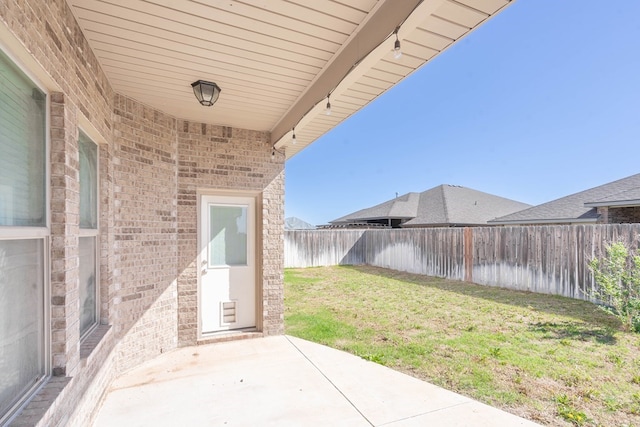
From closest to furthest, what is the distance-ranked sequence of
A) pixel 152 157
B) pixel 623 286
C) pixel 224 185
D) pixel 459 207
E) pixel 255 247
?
pixel 152 157 < pixel 224 185 < pixel 255 247 < pixel 623 286 < pixel 459 207

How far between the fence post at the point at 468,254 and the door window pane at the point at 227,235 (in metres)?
7.78

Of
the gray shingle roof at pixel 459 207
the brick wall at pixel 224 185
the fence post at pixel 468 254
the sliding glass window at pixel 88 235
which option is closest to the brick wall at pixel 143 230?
the brick wall at pixel 224 185

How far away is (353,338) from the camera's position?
4555 mm

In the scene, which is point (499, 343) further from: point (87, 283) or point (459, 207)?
point (459, 207)

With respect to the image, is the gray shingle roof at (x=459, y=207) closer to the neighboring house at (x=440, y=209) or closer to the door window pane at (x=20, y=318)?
the neighboring house at (x=440, y=209)

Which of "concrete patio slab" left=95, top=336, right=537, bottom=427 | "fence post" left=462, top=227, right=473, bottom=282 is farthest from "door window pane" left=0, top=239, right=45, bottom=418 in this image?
"fence post" left=462, top=227, right=473, bottom=282

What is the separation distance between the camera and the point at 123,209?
3.21 meters

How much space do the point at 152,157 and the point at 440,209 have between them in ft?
58.6

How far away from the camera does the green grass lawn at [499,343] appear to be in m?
2.85

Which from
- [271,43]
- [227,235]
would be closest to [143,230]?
[227,235]

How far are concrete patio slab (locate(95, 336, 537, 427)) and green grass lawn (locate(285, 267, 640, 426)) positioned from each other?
41 centimetres

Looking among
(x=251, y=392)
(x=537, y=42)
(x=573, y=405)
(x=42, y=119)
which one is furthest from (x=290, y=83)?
(x=537, y=42)

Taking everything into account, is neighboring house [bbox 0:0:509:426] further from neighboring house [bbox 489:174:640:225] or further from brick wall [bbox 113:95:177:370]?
neighboring house [bbox 489:174:640:225]

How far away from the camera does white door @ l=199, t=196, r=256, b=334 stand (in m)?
4.21
